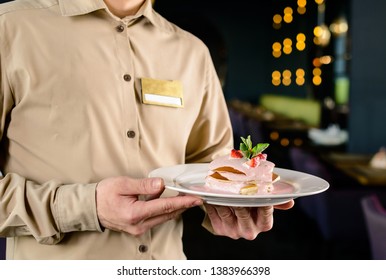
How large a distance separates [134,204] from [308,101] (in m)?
6.97

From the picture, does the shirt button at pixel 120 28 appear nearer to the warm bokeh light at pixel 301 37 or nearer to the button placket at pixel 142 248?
the button placket at pixel 142 248

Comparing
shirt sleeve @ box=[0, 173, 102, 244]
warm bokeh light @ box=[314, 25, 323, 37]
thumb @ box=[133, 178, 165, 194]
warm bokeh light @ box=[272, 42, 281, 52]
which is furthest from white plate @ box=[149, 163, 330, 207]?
warm bokeh light @ box=[272, 42, 281, 52]

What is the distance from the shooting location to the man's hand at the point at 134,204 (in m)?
0.86

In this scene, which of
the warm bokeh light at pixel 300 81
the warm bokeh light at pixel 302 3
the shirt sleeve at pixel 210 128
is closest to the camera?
the shirt sleeve at pixel 210 128

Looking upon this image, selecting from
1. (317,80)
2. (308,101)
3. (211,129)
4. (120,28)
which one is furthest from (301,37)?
(120,28)

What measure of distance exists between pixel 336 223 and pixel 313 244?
0.52 m

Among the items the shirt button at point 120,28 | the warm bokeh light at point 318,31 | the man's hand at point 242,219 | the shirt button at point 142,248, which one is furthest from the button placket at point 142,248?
the warm bokeh light at point 318,31

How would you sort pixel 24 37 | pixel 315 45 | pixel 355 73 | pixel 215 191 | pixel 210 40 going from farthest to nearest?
pixel 210 40, pixel 315 45, pixel 355 73, pixel 24 37, pixel 215 191

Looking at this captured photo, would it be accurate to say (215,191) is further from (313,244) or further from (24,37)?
(313,244)

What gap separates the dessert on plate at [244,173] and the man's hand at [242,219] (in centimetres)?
4

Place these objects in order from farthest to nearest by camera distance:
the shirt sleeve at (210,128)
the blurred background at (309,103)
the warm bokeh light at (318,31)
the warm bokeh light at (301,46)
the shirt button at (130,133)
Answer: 1. the warm bokeh light at (301,46)
2. the warm bokeh light at (318,31)
3. the blurred background at (309,103)
4. the shirt sleeve at (210,128)
5. the shirt button at (130,133)

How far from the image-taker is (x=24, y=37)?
1.00 metres

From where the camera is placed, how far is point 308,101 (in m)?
7.61
